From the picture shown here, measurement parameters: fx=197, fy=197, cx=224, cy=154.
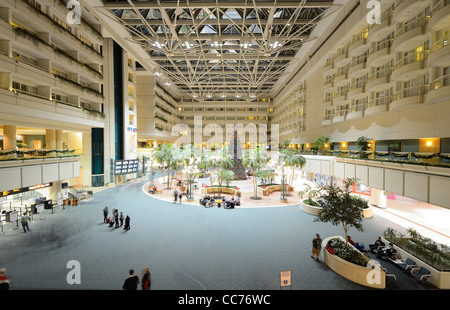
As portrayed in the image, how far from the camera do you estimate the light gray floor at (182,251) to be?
8742mm

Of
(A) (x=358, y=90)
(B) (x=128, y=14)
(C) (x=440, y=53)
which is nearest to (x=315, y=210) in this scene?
(C) (x=440, y=53)

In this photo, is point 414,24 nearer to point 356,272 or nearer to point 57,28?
point 356,272

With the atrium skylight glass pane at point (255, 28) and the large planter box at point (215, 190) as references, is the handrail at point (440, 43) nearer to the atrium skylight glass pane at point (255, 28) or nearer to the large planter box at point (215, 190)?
the large planter box at point (215, 190)

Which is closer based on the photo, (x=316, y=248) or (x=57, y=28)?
(x=316, y=248)

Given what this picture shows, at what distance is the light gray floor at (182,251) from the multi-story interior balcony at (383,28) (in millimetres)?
19026

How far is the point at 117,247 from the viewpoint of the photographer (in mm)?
11719

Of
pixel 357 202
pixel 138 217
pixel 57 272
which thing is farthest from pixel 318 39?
pixel 57 272

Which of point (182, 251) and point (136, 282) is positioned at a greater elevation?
point (136, 282)

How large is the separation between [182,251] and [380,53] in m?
26.5

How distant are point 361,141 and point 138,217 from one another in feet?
78.7

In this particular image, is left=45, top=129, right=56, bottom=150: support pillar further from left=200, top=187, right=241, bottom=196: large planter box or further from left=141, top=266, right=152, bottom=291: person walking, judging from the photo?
left=141, top=266, right=152, bottom=291: person walking

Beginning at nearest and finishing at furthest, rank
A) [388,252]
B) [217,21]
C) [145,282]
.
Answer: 1. [145,282]
2. [388,252]
3. [217,21]

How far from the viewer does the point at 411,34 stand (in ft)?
54.0
